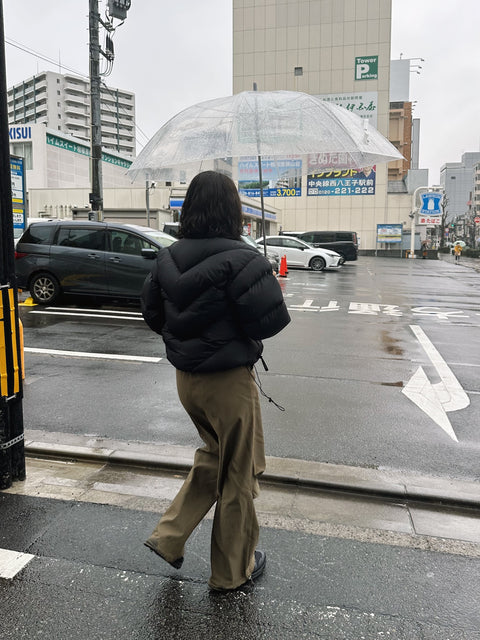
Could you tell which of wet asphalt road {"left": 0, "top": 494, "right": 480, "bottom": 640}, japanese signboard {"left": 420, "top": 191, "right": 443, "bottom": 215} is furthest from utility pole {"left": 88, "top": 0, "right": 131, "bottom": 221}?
japanese signboard {"left": 420, "top": 191, "right": 443, "bottom": 215}

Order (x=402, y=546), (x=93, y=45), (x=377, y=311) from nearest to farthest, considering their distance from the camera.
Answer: (x=402, y=546), (x=377, y=311), (x=93, y=45)

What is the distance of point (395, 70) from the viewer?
7188 cm

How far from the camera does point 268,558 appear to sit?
9.43ft

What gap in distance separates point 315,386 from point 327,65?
57.9 metres

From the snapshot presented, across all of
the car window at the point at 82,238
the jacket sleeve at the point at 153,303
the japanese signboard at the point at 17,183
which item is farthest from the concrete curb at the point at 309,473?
the car window at the point at 82,238

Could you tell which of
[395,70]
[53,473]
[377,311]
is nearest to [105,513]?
[53,473]

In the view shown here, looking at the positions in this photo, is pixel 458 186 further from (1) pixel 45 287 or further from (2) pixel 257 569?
(2) pixel 257 569

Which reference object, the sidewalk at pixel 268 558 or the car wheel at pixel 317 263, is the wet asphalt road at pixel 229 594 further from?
the car wheel at pixel 317 263

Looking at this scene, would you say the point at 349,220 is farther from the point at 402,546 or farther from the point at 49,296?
the point at 402,546

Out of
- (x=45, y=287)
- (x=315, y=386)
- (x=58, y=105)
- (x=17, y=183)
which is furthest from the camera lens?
(x=58, y=105)

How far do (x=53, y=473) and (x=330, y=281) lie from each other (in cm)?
1796

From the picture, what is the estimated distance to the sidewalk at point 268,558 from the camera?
2367 millimetres

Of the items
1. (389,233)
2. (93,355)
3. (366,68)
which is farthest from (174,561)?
(366,68)

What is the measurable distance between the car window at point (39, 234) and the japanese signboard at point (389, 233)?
45.8 m
